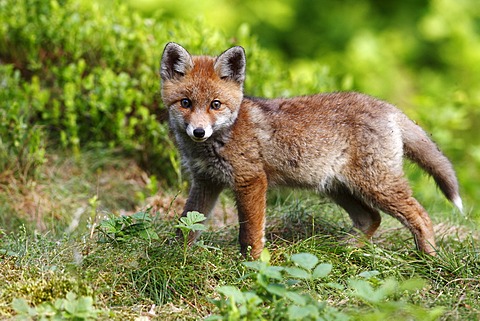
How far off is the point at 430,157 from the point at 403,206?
1.73 ft

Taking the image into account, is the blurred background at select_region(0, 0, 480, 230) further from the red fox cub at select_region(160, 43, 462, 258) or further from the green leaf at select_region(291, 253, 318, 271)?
the green leaf at select_region(291, 253, 318, 271)

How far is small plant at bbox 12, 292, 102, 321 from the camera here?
382cm

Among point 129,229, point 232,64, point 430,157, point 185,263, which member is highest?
point 232,64

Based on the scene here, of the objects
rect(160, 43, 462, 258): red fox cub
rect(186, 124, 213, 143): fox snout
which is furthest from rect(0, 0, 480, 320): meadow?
rect(186, 124, 213, 143): fox snout

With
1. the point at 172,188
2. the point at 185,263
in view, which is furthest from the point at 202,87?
the point at 172,188

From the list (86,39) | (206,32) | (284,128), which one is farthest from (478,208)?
(86,39)

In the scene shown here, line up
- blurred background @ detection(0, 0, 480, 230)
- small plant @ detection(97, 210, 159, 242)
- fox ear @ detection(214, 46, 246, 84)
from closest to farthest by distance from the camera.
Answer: small plant @ detection(97, 210, 159, 242) → fox ear @ detection(214, 46, 246, 84) → blurred background @ detection(0, 0, 480, 230)

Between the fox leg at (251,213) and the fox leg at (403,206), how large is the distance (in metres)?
0.88

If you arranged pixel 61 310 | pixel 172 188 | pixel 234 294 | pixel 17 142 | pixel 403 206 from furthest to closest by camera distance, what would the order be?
pixel 172 188, pixel 17 142, pixel 403 206, pixel 61 310, pixel 234 294

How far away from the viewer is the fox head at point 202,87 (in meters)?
5.36

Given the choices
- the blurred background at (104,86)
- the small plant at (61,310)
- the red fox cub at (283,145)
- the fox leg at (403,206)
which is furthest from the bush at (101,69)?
the small plant at (61,310)

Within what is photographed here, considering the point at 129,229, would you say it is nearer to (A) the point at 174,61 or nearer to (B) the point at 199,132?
(B) the point at 199,132

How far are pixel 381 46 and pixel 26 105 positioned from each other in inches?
309

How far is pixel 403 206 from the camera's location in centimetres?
567
